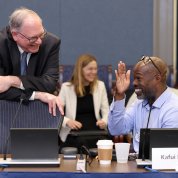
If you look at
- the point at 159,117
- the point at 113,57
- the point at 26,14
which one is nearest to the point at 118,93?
the point at 159,117

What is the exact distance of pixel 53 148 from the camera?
2701 millimetres

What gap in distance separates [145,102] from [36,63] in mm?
761

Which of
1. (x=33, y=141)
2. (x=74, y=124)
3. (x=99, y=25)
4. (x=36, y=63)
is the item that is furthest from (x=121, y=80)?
(x=99, y=25)

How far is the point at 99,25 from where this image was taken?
22.5ft

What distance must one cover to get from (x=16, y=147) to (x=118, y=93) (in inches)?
31.1

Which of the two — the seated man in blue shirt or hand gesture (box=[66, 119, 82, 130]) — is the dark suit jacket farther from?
hand gesture (box=[66, 119, 82, 130])

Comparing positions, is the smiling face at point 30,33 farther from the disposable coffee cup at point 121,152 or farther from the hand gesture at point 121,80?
the disposable coffee cup at point 121,152

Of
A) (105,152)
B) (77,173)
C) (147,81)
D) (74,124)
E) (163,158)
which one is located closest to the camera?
(77,173)

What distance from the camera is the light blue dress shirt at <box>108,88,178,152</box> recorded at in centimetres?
313

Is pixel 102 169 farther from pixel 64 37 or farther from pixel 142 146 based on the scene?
pixel 64 37

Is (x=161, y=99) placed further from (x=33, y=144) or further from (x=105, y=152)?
(x=33, y=144)

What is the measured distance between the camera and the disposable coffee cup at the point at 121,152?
2838mm

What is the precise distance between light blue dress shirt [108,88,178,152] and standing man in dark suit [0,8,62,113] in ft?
1.33

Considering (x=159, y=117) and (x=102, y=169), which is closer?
(x=102, y=169)
